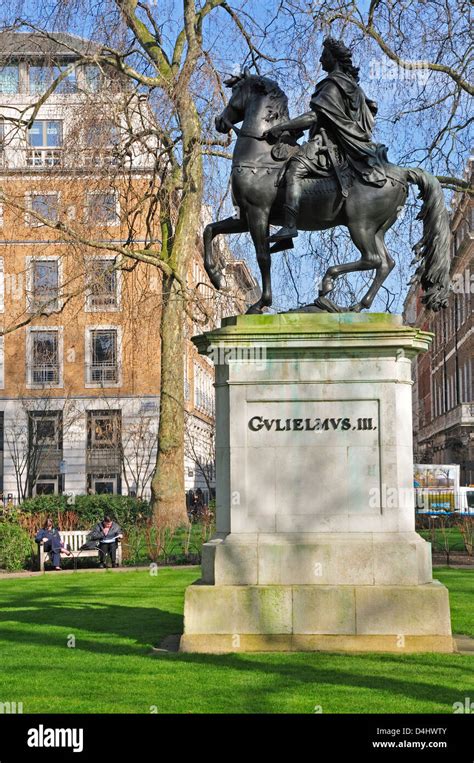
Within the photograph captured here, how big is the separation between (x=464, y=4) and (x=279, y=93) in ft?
38.8

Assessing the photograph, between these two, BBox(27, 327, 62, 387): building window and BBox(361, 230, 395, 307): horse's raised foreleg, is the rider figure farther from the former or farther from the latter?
BBox(27, 327, 62, 387): building window

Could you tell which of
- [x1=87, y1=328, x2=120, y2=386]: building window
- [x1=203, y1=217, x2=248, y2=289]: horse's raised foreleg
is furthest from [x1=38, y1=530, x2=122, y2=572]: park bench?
[x1=87, y1=328, x2=120, y2=386]: building window

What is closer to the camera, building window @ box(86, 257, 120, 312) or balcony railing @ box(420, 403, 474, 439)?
building window @ box(86, 257, 120, 312)

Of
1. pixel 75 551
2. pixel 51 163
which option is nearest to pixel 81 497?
pixel 75 551

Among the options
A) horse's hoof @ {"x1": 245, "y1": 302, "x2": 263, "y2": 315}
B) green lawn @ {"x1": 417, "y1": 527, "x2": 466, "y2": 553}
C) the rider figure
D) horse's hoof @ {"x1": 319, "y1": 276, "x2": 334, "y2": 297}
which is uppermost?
the rider figure

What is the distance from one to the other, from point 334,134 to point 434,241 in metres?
1.53

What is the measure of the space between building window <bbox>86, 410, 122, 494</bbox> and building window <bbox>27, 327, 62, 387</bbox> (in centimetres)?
282

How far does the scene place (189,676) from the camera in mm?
9047

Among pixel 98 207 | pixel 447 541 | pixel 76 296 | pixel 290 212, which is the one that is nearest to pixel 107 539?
pixel 76 296

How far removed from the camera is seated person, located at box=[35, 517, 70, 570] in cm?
2306

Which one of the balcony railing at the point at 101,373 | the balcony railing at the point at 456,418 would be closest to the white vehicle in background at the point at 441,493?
the balcony railing at the point at 456,418

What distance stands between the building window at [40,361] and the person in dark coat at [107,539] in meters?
31.3

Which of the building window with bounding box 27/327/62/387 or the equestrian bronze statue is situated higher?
the building window with bounding box 27/327/62/387
